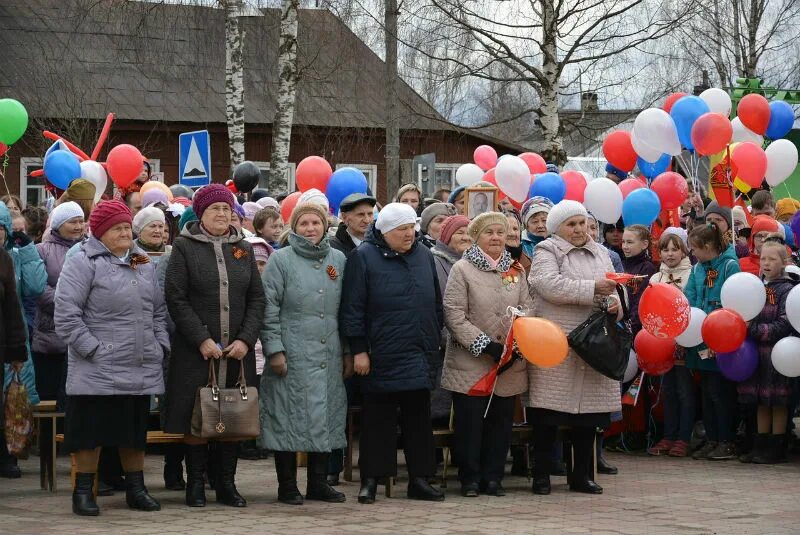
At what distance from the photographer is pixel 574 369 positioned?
920 cm

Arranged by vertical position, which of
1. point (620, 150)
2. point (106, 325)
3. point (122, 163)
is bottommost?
point (106, 325)

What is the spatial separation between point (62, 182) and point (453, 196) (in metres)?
3.47

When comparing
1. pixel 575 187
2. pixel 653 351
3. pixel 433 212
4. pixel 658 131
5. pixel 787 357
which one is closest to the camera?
pixel 787 357

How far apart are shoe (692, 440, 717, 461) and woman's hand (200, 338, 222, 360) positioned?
15.2 ft

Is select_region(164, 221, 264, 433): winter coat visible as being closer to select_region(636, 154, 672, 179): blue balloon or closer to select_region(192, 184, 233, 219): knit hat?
select_region(192, 184, 233, 219): knit hat

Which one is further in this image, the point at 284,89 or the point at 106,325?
the point at 284,89

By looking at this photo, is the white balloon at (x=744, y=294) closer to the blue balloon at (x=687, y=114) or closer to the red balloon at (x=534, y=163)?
the blue balloon at (x=687, y=114)

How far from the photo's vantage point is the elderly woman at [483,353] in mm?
9062

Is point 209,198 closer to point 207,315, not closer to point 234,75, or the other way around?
point 207,315

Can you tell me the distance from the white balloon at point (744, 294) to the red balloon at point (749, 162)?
7.85 ft

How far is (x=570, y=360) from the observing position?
919 centimetres

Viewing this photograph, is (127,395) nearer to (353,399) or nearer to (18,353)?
(18,353)

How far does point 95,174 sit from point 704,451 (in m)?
5.94

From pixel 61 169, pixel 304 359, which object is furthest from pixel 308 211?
pixel 61 169
